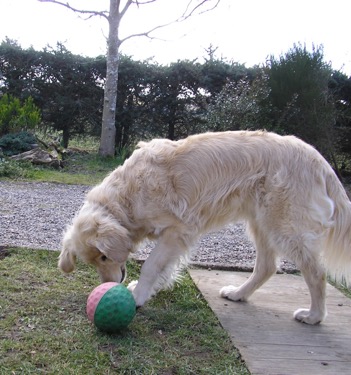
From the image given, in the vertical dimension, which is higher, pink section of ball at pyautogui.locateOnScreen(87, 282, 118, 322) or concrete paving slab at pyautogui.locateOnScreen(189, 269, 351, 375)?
pink section of ball at pyautogui.locateOnScreen(87, 282, 118, 322)

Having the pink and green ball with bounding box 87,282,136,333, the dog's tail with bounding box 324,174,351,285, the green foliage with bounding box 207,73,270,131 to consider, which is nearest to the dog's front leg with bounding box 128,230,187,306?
the pink and green ball with bounding box 87,282,136,333

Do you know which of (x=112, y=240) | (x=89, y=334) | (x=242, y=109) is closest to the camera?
(x=89, y=334)

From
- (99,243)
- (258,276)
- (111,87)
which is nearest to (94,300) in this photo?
(99,243)

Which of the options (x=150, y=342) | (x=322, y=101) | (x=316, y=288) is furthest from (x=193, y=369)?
(x=322, y=101)

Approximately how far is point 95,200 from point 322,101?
9.57 meters

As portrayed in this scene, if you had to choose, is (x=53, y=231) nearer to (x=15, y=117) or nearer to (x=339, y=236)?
(x=339, y=236)

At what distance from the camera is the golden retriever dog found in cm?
327

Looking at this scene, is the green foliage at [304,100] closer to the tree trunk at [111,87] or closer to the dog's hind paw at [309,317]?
the tree trunk at [111,87]

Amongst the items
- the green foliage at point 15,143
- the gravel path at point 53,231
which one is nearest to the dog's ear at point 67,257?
the gravel path at point 53,231

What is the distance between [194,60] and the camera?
1334cm

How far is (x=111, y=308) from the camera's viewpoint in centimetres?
276

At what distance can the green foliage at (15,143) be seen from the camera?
1073 centimetres

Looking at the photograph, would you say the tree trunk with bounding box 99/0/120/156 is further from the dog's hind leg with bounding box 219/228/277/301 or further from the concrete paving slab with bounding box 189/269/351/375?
the dog's hind leg with bounding box 219/228/277/301

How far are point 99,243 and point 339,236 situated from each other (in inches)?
72.5
